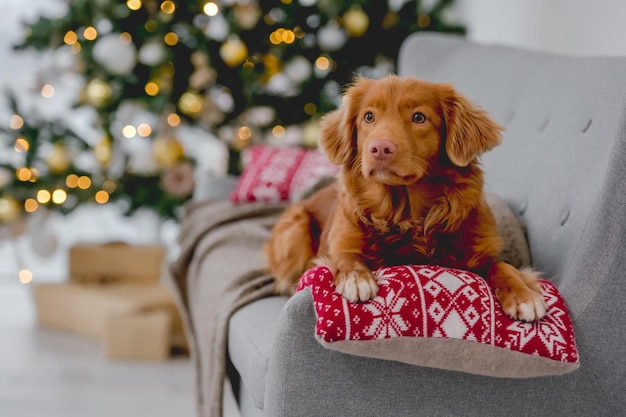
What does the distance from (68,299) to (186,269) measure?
1.04m

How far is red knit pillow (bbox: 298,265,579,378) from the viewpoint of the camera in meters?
1.36

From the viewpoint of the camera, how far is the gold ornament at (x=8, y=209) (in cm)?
388

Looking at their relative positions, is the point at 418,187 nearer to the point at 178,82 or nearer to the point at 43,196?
the point at 178,82

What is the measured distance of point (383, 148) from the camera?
4.88 feet

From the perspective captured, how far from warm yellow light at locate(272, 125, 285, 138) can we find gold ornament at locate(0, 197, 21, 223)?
132cm

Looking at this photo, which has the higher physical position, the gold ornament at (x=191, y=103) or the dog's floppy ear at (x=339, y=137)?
the dog's floppy ear at (x=339, y=137)

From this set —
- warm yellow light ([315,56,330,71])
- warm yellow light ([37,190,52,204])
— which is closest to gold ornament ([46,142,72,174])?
warm yellow light ([37,190,52,204])

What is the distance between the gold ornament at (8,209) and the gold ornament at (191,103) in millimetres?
937

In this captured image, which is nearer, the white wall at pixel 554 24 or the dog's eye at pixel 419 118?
the dog's eye at pixel 419 118

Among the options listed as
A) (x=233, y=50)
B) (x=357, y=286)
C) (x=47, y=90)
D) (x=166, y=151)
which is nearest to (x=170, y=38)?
(x=233, y=50)

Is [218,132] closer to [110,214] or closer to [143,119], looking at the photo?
[143,119]

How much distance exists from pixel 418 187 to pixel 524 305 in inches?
13.3

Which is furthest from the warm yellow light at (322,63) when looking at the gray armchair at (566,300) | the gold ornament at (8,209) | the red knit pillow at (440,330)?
the red knit pillow at (440,330)

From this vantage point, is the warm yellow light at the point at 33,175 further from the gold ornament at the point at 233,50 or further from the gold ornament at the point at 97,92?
the gold ornament at the point at 233,50
